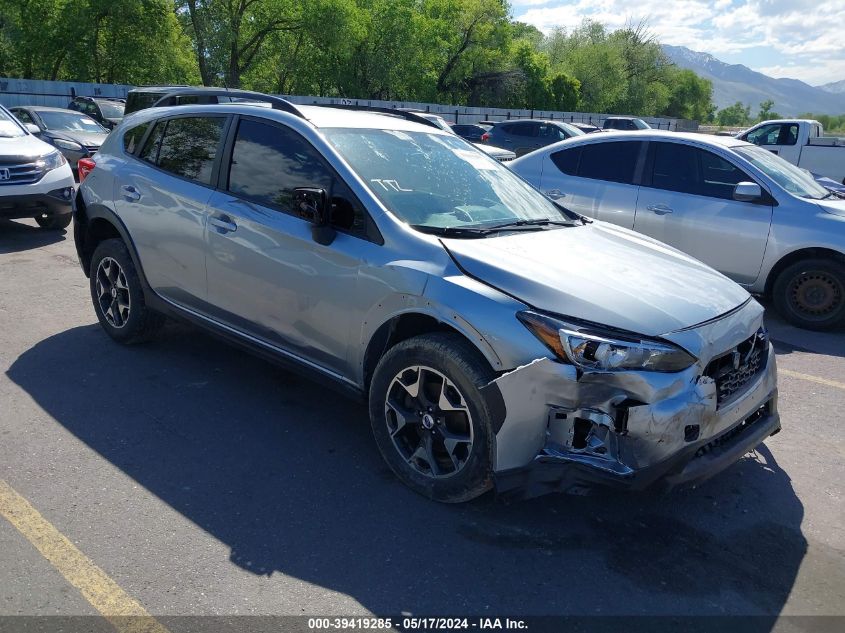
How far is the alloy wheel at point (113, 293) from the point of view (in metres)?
5.11

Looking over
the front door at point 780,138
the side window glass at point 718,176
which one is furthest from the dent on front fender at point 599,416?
the front door at point 780,138

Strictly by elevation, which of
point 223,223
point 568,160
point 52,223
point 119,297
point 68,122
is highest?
point 568,160

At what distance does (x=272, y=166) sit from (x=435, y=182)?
0.95 metres

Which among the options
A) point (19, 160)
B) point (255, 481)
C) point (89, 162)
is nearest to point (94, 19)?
point (19, 160)

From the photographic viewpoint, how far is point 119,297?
17.0 feet

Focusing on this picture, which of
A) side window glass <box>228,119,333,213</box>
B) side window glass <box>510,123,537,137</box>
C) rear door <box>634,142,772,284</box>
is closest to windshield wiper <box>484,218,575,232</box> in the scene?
side window glass <box>228,119,333,213</box>

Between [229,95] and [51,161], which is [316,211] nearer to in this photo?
[51,161]

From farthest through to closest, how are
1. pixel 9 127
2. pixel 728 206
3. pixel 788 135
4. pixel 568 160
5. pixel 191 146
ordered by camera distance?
pixel 788 135 < pixel 9 127 < pixel 568 160 < pixel 728 206 < pixel 191 146

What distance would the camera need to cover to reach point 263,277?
3965 millimetres

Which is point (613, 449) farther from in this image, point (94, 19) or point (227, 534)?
point (94, 19)

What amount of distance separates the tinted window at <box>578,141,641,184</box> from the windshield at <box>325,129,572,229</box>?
10.2 feet

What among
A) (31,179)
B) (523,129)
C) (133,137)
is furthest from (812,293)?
(523,129)

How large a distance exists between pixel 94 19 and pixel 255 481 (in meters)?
34.9

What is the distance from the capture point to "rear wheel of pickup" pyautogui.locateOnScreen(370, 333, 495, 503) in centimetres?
305
